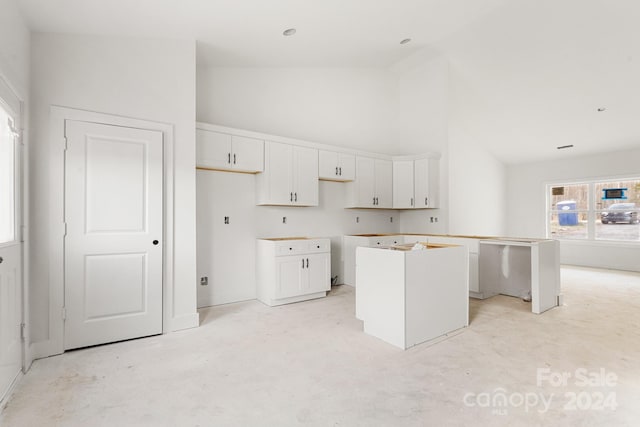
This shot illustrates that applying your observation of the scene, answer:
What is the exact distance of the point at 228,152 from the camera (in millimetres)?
3885

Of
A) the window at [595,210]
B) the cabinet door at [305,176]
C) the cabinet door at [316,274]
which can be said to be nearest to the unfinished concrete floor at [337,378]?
the cabinet door at [316,274]

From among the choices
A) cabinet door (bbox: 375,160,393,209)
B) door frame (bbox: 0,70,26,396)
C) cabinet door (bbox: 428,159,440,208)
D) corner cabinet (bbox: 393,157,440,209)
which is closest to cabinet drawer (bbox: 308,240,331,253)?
cabinet door (bbox: 375,160,393,209)

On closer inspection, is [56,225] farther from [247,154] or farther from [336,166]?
[336,166]

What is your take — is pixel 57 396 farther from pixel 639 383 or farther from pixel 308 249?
pixel 639 383

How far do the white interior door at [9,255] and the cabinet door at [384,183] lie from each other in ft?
14.9

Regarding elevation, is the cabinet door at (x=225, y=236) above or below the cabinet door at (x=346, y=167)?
below

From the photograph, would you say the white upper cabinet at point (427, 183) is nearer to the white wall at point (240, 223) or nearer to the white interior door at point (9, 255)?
the white wall at point (240, 223)

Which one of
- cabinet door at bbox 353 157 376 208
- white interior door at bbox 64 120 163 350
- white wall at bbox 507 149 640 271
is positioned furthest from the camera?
white wall at bbox 507 149 640 271

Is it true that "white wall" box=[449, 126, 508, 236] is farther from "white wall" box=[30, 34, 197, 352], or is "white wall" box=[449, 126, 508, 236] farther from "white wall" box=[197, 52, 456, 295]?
"white wall" box=[30, 34, 197, 352]

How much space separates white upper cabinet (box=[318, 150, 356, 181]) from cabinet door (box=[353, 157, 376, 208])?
136mm

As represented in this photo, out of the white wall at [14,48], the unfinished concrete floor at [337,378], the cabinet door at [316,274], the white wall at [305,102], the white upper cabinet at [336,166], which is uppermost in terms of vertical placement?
the white wall at [305,102]

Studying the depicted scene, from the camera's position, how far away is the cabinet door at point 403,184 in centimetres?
557

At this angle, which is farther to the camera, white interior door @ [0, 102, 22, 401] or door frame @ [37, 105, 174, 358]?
door frame @ [37, 105, 174, 358]

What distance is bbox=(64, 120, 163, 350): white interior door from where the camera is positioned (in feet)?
8.89
